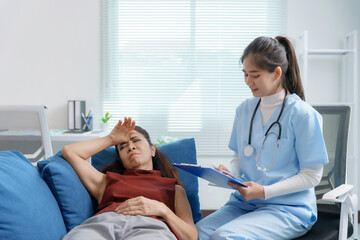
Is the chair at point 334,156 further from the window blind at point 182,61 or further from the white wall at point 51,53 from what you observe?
the white wall at point 51,53

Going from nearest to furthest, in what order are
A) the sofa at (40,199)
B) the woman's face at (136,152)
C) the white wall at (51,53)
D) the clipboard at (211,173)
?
the sofa at (40,199) → the clipboard at (211,173) → the woman's face at (136,152) → the white wall at (51,53)

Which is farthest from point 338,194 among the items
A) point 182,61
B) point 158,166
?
point 182,61

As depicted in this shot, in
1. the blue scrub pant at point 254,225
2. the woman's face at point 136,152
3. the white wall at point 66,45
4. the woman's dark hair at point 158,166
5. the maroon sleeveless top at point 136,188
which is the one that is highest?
the white wall at point 66,45

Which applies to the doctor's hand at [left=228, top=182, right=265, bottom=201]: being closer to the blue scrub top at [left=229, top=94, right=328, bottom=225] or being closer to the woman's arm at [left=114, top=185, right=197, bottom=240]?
the blue scrub top at [left=229, top=94, right=328, bottom=225]

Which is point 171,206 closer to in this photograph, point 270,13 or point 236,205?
point 236,205

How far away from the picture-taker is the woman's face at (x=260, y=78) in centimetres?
161

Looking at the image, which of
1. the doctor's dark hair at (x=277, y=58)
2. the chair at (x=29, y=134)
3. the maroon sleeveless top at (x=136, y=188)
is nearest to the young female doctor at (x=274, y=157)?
the doctor's dark hair at (x=277, y=58)

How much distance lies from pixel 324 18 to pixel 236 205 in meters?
2.24

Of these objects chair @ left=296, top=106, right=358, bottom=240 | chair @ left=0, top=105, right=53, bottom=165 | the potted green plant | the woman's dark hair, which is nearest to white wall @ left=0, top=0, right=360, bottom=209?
the potted green plant

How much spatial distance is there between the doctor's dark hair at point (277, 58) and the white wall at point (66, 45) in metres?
1.68

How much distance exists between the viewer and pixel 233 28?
330 cm

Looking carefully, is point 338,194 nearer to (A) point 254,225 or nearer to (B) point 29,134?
(A) point 254,225

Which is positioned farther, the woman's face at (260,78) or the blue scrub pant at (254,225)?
the woman's face at (260,78)

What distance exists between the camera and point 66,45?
10.8 feet
